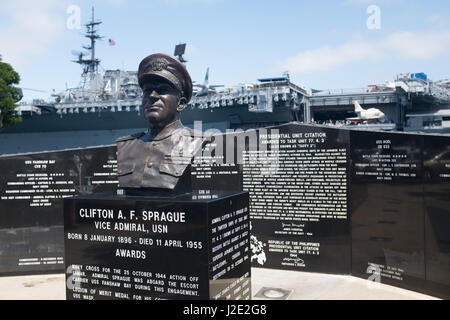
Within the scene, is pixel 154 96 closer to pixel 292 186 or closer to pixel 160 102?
pixel 160 102

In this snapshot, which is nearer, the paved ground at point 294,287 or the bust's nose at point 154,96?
the bust's nose at point 154,96

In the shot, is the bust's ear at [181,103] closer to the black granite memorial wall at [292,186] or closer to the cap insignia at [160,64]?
the cap insignia at [160,64]

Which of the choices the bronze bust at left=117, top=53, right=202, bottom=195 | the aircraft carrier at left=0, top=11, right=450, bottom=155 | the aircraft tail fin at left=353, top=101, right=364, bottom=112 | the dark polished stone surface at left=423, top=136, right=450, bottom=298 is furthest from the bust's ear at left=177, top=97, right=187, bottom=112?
the aircraft tail fin at left=353, top=101, right=364, bottom=112

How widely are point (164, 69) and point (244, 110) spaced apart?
26895 millimetres

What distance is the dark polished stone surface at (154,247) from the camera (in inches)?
194

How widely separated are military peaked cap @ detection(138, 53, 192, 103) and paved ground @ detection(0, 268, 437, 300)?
4536mm

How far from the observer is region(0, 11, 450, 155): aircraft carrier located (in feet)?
98.5

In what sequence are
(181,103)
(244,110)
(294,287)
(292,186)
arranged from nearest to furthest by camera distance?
(181,103) < (294,287) < (292,186) < (244,110)

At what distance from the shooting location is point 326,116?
41.1 meters

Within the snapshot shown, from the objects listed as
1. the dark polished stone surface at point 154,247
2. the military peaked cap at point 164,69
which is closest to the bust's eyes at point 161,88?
the military peaked cap at point 164,69

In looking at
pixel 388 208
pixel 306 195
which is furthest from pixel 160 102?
pixel 388 208

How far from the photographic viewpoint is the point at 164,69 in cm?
548

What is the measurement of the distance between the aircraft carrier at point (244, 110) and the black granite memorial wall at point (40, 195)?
1936 centimetres

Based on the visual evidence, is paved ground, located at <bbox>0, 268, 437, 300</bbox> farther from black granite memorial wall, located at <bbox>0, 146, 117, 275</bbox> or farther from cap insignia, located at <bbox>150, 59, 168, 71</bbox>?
cap insignia, located at <bbox>150, 59, 168, 71</bbox>
